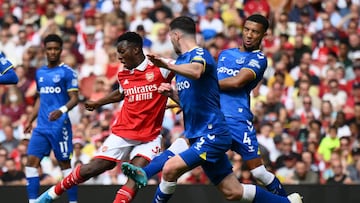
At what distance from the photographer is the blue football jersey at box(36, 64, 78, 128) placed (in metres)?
13.9

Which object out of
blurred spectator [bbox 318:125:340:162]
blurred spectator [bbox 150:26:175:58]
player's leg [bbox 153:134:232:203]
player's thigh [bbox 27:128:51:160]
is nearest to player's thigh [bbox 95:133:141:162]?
player's leg [bbox 153:134:232:203]

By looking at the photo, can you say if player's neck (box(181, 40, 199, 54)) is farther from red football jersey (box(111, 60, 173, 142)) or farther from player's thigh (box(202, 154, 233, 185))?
red football jersey (box(111, 60, 173, 142))

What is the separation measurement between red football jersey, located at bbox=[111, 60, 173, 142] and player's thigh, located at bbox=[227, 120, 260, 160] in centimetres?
84

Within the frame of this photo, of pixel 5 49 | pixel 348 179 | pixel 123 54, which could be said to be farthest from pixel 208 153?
pixel 5 49

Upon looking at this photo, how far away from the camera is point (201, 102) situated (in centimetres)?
1042

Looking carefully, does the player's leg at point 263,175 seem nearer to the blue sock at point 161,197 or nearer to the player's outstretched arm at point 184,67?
the blue sock at point 161,197

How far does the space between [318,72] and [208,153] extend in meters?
7.95

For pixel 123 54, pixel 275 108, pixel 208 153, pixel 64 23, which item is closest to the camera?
pixel 208 153

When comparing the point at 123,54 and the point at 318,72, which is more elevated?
the point at 123,54

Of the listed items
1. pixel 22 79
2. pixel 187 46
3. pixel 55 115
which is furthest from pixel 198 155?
pixel 22 79

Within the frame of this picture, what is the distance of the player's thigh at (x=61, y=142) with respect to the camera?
13875 mm

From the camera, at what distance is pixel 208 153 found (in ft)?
34.3

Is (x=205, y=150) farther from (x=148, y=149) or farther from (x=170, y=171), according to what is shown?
(x=148, y=149)

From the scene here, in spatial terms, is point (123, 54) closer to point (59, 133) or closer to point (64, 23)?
point (59, 133)
